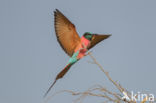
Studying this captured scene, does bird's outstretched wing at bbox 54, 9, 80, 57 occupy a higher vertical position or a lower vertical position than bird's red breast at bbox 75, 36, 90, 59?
higher

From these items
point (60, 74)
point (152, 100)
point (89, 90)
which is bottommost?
point (152, 100)

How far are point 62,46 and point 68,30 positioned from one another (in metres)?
0.08

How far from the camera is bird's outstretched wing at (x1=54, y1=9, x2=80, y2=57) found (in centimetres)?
94

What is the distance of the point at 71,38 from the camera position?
0.96 meters

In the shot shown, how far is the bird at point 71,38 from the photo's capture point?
909 mm

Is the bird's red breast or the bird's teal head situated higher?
the bird's teal head

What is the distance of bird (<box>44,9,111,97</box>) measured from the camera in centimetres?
91

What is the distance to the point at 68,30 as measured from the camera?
3.18 ft

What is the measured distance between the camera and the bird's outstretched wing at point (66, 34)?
3.08 feet

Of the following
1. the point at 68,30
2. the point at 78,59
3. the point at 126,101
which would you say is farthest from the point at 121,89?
the point at 68,30

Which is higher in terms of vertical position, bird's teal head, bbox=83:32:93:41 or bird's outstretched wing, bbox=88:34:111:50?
bird's teal head, bbox=83:32:93:41

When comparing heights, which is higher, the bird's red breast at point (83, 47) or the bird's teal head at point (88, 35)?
the bird's teal head at point (88, 35)

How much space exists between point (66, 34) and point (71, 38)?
0.04 meters

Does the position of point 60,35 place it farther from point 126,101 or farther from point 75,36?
point 126,101
